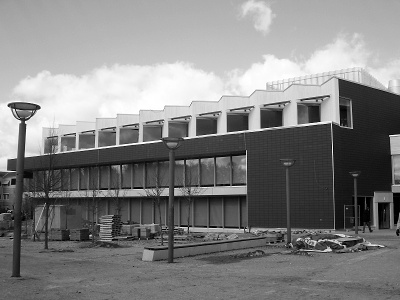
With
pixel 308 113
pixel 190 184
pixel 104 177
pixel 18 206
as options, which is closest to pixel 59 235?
pixel 190 184

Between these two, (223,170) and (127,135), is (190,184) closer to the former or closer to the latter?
(223,170)

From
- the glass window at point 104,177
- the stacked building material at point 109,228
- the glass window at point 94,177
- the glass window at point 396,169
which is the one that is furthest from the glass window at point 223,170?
the glass window at point 94,177

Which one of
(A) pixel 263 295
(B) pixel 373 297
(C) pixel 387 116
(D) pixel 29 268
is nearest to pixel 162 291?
(A) pixel 263 295

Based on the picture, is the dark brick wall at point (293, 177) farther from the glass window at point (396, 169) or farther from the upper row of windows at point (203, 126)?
the glass window at point (396, 169)

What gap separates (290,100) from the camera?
37.0m

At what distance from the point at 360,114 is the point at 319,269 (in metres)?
23.7

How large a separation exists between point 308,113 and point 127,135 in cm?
1990

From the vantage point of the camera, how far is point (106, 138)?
51.4m

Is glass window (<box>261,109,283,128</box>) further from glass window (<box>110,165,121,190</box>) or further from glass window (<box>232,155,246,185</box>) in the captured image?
glass window (<box>110,165,121,190</box>)

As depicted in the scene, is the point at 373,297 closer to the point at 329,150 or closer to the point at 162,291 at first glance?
the point at 162,291

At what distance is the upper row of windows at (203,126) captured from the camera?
3619cm

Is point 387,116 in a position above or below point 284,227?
above

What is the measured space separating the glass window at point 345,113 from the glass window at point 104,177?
930 inches

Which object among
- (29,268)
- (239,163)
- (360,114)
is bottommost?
(29,268)
